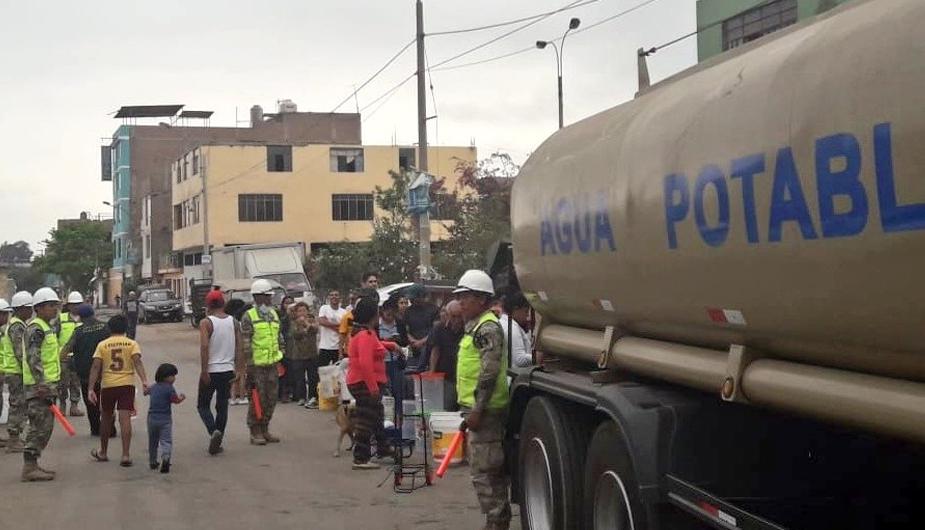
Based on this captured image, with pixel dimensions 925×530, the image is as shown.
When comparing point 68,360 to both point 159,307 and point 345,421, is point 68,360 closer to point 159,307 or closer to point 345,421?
point 345,421

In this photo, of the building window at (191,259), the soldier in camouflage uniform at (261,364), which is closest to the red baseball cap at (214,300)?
the soldier in camouflage uniform at (261,364)

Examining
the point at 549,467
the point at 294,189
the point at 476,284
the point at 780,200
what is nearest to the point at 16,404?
the point at 476,284

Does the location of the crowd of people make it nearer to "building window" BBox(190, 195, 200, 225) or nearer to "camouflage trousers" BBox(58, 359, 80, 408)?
"camouflage trousers" BBox(58, 359, 80, 408)

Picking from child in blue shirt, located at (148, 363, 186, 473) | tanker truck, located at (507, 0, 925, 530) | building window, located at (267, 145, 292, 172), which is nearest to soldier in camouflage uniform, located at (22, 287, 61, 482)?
child in blue shirt, located at (148, 363, 186, 473)

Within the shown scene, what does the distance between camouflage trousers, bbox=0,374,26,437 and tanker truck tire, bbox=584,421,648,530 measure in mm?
8224

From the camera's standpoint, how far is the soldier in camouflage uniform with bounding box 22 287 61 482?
1184 centimetres

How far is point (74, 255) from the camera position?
100 metres

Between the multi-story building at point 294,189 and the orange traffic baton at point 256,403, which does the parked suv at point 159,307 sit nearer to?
the multi-story building at point 294,189

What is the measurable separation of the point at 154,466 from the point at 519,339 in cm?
444

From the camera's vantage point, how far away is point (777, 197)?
14.7 feet

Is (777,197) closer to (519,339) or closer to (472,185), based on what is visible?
(519,339)

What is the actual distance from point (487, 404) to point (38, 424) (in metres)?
5.54

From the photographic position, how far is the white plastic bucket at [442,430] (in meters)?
11.6

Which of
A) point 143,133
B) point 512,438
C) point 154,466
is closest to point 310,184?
point 143,133
